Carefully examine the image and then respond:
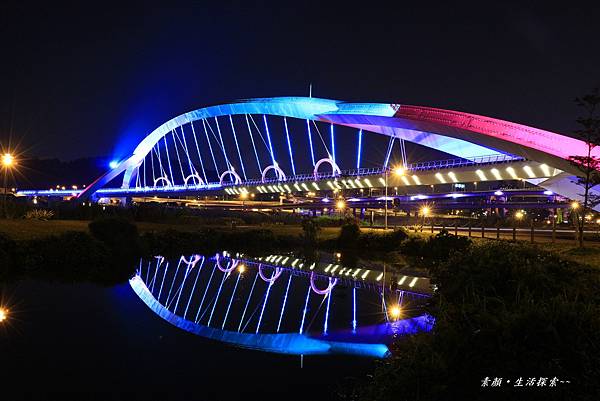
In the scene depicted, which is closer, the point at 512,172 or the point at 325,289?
the point at 325,289

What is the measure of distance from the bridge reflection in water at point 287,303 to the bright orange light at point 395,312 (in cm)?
2

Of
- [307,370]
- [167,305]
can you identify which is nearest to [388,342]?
[307,370]

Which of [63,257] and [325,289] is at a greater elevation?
[63,257]

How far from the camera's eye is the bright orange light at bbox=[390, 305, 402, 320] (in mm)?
11284

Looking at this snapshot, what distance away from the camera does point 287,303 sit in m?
13.0

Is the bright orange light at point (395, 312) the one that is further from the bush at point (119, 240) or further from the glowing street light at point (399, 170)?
the glowing street light at point (399, 170)

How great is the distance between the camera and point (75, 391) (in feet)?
22.0

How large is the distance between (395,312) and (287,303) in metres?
2.81

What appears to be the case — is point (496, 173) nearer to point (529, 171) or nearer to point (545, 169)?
point (529, 171)

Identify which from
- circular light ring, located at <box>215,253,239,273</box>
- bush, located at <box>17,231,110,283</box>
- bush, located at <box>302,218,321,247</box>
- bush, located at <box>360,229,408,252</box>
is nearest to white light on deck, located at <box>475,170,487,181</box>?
bush, located at <box>360,229,408,252</box>

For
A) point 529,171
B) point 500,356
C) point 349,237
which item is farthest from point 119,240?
point 529,171

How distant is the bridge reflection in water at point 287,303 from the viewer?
31.3ft

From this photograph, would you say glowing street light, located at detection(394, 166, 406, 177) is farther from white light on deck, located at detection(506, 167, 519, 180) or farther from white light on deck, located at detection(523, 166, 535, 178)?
white light on deck, located at detection(523, 166, 535, 178)

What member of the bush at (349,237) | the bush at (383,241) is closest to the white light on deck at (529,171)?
the bush at (383,241)
